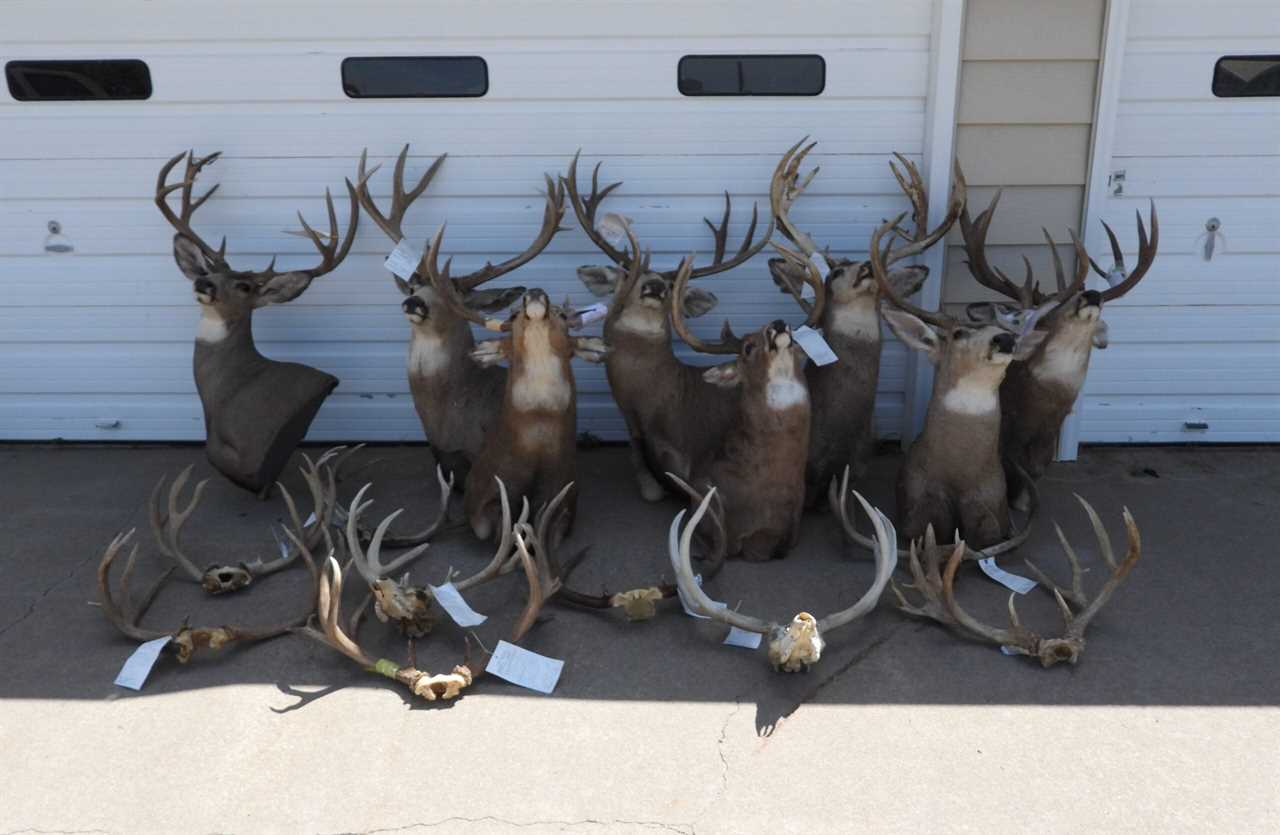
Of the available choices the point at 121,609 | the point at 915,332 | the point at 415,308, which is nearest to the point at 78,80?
the point at 415,308

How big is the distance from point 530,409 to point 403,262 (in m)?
0.96

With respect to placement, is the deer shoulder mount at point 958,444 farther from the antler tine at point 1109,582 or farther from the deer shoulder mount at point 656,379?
the deer shoulder mount at point 656,379

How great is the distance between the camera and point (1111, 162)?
15.3ft

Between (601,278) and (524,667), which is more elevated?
(601,278)

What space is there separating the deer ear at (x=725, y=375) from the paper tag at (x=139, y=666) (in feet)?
6.85

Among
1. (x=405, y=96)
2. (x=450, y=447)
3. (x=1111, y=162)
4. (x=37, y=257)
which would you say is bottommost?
(x=450, y=447)

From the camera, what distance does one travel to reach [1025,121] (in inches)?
179

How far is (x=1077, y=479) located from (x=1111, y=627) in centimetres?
145

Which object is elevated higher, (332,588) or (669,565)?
(332,588)

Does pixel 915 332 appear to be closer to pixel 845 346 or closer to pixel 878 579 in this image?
pixel 845 346

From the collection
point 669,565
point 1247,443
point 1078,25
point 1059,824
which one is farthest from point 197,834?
point 1247,443

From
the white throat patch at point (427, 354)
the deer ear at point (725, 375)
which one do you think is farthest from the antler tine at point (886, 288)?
the white throat patch at point (427, 354)

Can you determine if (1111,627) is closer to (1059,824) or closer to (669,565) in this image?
(1059,824)

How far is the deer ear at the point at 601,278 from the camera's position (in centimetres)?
445
